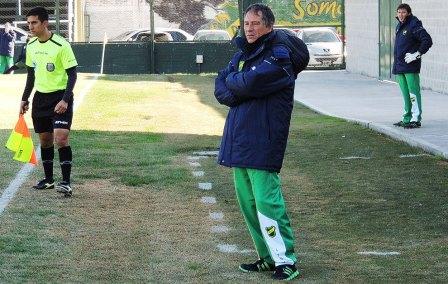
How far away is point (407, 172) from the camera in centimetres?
1362

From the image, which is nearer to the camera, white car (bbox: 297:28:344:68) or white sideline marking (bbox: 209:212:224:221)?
white sideline marking (bbox: 209:212:224:221)

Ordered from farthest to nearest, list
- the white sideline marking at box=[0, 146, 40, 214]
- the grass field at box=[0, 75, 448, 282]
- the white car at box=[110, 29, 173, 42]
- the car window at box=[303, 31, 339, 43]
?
the white car at box=[110, 29, 173, 42] < the car window at box=[303, 31, 339, 43] < the white sideline marking at box=[0, 146, 40, 214] < the grass field at box=[0, 75, 448, 282]

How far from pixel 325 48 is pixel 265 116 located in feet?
109

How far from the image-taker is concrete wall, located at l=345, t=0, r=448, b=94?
26.6m

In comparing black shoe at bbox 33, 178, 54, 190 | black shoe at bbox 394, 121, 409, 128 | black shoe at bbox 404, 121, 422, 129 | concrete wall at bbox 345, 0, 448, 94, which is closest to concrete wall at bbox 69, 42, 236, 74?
concrete wall at bbox 345, 0, 448, 94

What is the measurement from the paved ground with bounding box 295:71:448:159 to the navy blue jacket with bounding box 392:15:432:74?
893 millimetres

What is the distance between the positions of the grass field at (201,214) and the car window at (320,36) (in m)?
23.2

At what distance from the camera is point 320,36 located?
4209cm

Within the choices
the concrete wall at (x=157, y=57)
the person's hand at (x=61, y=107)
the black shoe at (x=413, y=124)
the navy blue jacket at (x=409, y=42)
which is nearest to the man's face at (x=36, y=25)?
the person's hand at (x=61, y=107)

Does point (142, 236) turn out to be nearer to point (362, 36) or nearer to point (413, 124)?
point (413, 124)

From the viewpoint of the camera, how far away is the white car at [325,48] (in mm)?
41219

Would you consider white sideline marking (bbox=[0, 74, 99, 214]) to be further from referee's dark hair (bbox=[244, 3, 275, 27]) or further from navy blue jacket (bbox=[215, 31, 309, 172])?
referee's dark hair (bbox=[244, 3, 275, 27])

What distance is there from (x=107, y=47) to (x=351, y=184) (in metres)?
27.7

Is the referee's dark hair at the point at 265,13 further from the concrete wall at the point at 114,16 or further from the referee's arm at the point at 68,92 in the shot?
the concrete wall at the point at 114,16
